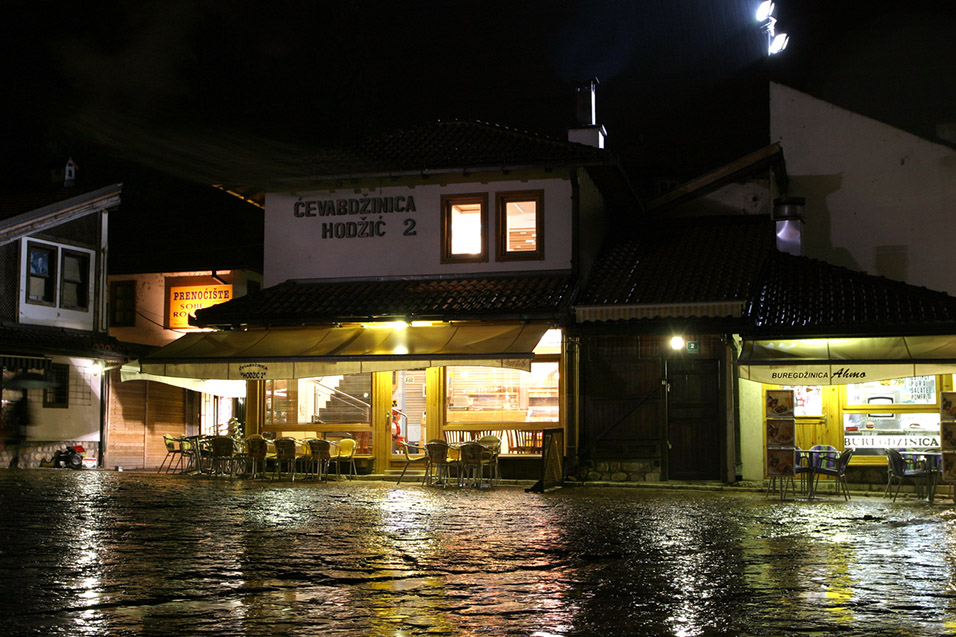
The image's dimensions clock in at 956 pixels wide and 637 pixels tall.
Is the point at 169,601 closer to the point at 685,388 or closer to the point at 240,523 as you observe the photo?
the point at 240,523

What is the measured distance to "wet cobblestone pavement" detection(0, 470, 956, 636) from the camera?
5.95 metres

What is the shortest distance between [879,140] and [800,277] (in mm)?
4871

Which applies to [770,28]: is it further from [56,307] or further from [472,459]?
[56,307]

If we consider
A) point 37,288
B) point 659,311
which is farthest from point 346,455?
point 37,288

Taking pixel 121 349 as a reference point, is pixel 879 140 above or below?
above

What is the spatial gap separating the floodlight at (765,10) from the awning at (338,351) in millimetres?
11711

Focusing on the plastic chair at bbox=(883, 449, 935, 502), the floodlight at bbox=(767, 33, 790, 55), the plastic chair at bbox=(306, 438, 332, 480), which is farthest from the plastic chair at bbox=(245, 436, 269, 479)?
the floodlight at bbox=(767, 33, 790, 55)

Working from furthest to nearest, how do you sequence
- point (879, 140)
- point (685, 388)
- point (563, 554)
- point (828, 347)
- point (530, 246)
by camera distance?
point (879, 140)
point (530, 246)
point (685, 388)
point (828, 347)
point (563, 554)

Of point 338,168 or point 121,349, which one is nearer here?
point 338,168

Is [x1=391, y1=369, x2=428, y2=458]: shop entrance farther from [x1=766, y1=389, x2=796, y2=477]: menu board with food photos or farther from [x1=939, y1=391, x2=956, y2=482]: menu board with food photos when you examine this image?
[x1=939, y1=391, x2=956, y2=482]: menu board with food photos

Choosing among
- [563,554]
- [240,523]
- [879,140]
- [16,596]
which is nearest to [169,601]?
[16,596]

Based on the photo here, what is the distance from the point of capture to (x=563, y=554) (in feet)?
29.6

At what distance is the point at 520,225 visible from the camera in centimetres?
2078

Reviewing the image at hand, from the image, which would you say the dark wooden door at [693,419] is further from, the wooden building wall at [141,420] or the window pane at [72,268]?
the window pane at [72,268]
